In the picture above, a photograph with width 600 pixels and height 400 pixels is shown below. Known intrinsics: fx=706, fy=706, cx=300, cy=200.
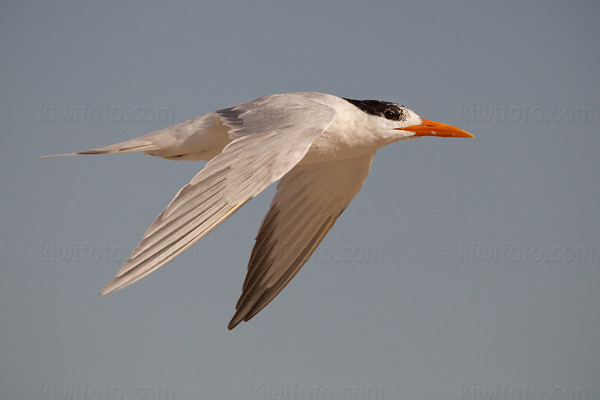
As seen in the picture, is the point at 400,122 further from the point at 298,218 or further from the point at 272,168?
the point at 272,168

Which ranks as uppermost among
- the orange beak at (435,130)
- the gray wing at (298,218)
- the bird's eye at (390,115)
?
the bird's eye at (390,115)

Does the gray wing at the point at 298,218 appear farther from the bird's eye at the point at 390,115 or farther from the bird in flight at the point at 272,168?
the bird's eye at the point at 390,115

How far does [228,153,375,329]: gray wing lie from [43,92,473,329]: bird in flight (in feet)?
0.04

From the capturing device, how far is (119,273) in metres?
4.17

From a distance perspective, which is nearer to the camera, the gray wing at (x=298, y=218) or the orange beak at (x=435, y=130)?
the orange beak at (x=435, y=130)

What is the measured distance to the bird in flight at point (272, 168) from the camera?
4484 millimetres

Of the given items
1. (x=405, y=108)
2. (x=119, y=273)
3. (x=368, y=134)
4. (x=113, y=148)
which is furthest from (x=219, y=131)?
(x=119, y=273)

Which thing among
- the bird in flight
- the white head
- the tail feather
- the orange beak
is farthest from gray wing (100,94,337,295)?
the orange beak

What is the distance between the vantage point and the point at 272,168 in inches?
192

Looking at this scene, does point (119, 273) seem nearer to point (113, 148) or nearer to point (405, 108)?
point (113, 148)

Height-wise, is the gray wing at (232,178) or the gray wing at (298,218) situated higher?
the gray wing at (232,178)

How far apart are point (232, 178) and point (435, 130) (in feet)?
9.55

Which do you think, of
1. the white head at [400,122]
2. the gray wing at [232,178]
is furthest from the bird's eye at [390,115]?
the gray wing at [232,178]

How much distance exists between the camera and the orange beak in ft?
22.8
